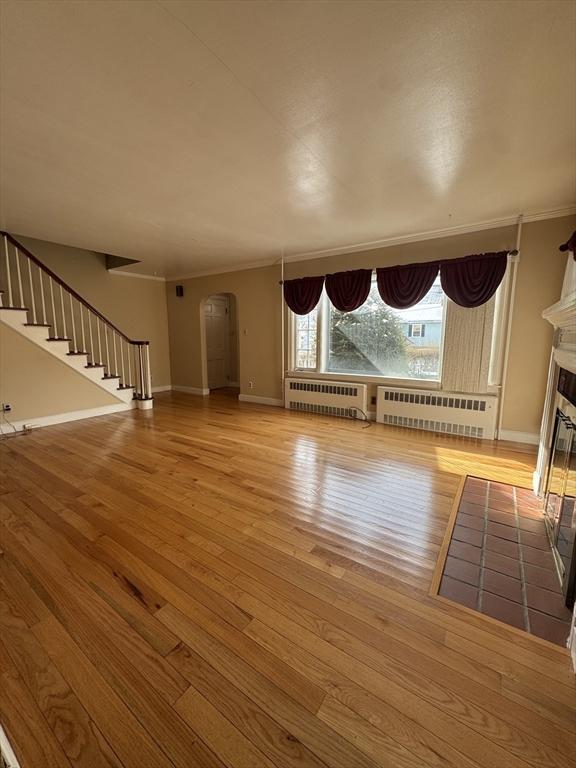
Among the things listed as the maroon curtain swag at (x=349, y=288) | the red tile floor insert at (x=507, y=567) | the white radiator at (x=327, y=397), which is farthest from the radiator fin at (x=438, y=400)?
the red tile floor insert at (x=507, y=567)

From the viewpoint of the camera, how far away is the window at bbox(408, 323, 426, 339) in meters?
4.54

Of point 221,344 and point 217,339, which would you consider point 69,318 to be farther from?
point 221,344

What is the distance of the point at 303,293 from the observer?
5.29 m

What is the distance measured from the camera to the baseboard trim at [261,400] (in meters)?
6.01

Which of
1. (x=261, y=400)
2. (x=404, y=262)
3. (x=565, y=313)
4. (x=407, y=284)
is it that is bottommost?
(x=261, y=400)

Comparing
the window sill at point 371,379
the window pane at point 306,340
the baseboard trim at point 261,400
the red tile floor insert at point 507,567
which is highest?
the window pane at point 306,340

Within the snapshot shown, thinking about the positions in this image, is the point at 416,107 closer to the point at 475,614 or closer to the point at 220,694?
the point at 475,614

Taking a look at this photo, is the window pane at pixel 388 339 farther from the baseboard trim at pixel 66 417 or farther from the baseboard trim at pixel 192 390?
the baseboard trim at pixel 66 417

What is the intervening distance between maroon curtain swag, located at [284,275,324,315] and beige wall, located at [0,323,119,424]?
3.62 meters

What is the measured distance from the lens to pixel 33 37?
1422 mm

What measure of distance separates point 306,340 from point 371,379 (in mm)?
1385

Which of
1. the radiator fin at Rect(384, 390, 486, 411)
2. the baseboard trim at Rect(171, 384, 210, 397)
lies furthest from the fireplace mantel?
the baseboard trim at Rect(171, 384, 210, 397)

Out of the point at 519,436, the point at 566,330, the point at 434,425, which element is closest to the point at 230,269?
the point at 434,425

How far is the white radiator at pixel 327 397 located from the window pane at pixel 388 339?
0.35 metres
